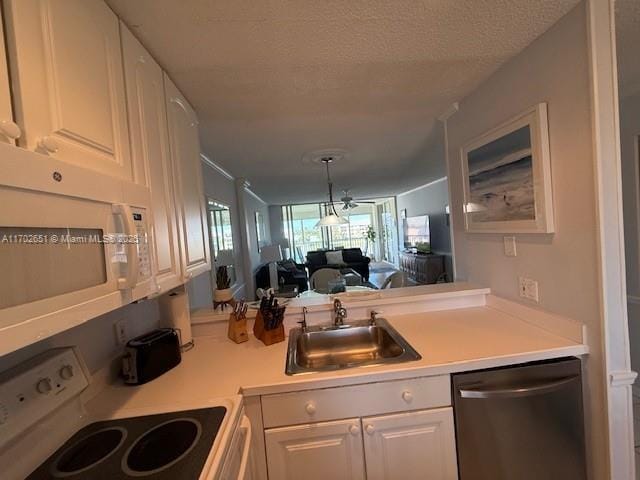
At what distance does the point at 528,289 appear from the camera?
154 cm

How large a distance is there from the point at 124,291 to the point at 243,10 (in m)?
1.03

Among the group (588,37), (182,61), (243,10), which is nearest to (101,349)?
(182,61)

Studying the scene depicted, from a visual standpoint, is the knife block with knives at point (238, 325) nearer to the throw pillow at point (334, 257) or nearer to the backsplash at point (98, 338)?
the backsplash at point (98, 338)

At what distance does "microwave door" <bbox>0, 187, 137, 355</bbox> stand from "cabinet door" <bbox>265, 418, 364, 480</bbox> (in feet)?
2.76

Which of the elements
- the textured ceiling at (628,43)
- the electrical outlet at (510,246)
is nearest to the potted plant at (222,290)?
the electrical outlet at (510,246)

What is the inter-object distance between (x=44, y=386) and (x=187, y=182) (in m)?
0.99

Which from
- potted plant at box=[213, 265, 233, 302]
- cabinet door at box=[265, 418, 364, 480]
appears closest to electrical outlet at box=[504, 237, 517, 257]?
cabinet door at box=[265, 418, 364, 480]

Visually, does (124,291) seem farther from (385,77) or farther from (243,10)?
(385,77)

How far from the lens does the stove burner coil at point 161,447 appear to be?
2.60 feet

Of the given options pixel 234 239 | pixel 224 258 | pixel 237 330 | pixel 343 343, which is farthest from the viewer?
pixel 234 239

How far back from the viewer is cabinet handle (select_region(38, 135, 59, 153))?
622mm

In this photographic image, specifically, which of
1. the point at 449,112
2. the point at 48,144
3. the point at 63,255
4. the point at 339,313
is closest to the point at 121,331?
the point at 63,255

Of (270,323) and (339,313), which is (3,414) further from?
(339,313)

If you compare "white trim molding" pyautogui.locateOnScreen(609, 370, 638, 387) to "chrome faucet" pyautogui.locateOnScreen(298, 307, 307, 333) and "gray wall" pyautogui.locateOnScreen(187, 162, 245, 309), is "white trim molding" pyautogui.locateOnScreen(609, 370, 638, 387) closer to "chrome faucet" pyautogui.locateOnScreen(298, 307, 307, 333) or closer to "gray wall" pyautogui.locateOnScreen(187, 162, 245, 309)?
"chrome faucet" pyautogui.locateOnScreen(298, 307, 307, 333)
